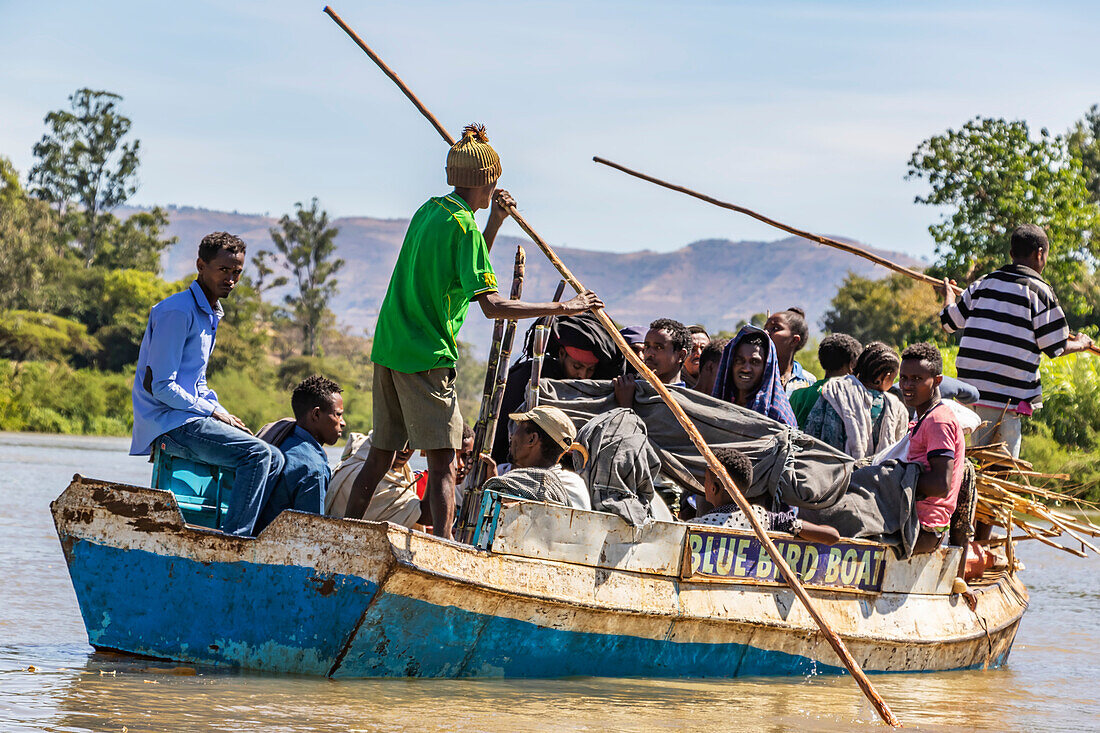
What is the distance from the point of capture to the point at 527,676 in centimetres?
611

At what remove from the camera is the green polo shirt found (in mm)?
5652

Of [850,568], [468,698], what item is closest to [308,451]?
[468,698]

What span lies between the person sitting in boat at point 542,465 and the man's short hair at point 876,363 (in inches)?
84.2

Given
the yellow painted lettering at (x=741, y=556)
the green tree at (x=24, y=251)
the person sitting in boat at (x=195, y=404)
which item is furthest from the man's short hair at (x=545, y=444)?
the green tree at (x=24, y=251)

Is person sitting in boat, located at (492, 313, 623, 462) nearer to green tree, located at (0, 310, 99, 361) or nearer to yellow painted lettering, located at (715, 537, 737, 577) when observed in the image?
yellow painted lettering, located at (715, 537, 737, 577)

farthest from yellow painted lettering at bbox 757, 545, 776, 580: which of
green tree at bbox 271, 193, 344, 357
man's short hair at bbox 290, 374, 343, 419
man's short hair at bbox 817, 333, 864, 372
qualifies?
green tree at bbox 271, 193, 344, 357

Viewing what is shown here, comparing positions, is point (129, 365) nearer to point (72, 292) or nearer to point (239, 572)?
point (72, 292)

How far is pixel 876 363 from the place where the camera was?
7.46 m

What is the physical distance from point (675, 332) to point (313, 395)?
2.09 metres

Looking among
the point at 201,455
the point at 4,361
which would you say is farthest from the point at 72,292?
the point at 201,455

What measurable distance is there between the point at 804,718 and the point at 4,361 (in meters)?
37.0

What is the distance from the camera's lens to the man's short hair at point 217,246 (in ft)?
19.5

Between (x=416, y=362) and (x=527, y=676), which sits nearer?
(x=416, y=362)

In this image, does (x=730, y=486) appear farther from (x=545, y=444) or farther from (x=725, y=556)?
(x=545, y=444)
